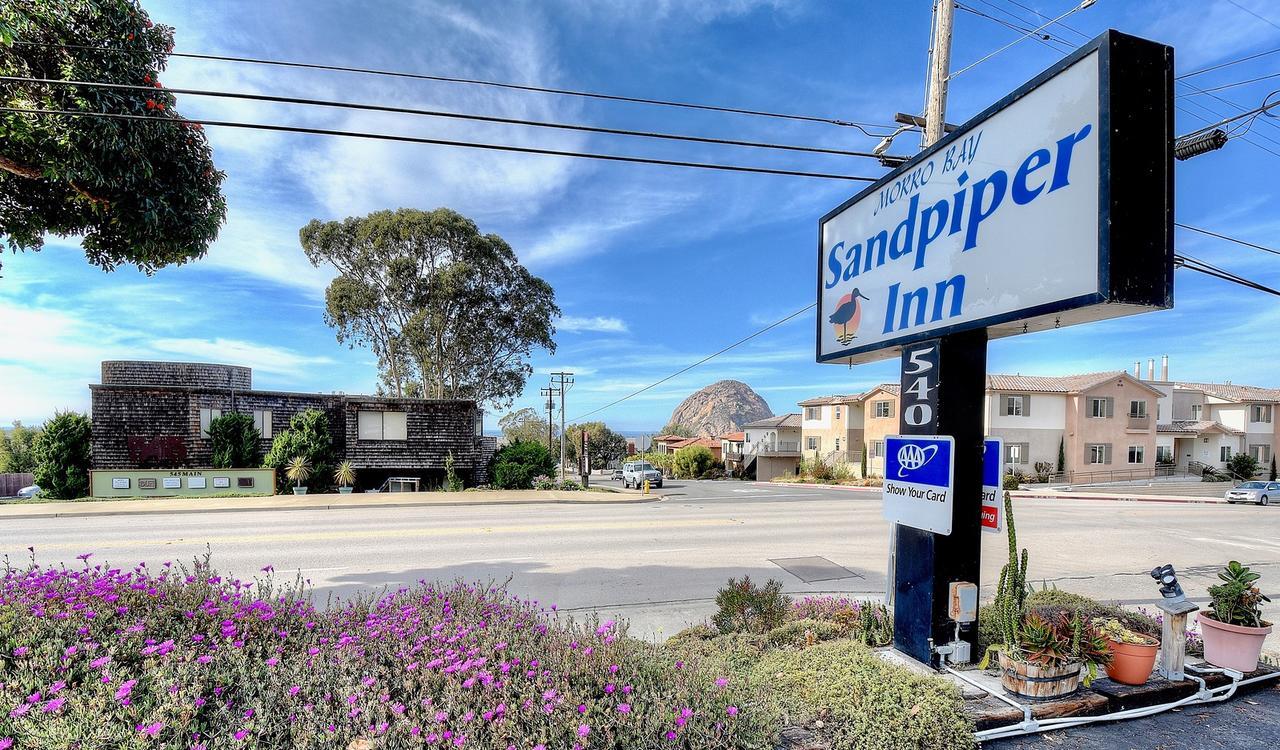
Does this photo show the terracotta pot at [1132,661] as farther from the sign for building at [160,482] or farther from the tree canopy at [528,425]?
the tree canopy at [528,425]

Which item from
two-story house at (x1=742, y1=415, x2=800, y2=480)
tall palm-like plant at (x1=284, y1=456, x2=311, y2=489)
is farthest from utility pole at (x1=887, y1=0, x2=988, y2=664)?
two-story house at (x1=742, y1=415, x2=800, y2=480)

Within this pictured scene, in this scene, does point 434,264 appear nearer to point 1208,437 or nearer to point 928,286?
point 928,286

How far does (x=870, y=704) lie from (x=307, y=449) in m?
25.7

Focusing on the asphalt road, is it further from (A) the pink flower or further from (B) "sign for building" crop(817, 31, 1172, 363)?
(B) "sign for building" crop(817, 31, 1172, 363)

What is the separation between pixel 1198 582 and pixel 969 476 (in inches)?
338

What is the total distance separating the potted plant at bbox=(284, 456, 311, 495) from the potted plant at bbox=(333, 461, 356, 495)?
1213 mm

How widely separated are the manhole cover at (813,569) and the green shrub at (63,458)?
87.0 feet

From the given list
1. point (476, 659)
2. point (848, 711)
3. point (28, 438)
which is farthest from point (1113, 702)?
point (28, 438)

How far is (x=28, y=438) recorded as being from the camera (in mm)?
49469

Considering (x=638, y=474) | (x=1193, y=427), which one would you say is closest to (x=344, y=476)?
(x=638, y=474)

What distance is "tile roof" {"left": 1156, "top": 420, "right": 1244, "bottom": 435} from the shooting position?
42.8m

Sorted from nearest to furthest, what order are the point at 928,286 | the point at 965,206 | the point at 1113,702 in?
the point at 1113,702
the point at 965,206
the point at 928,286

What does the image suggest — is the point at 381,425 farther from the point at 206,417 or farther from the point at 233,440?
the point at 206,417

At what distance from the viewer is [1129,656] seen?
397 centimetres
